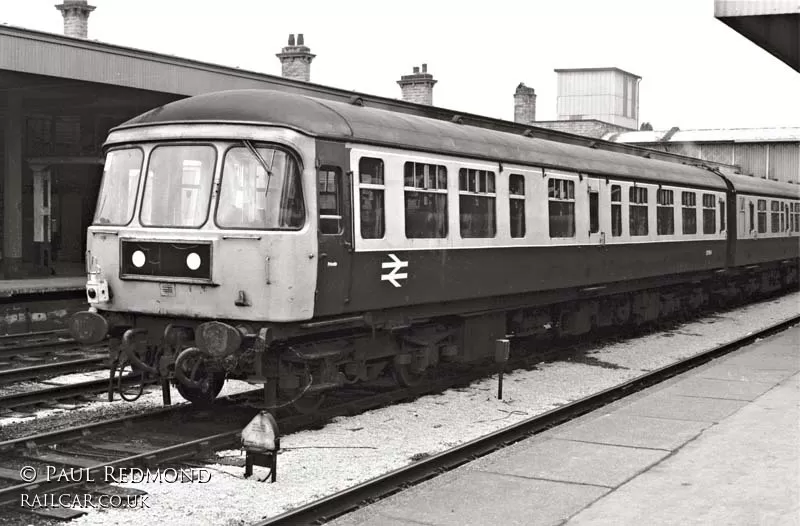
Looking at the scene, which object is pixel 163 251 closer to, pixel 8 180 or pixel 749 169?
pixel 8 180

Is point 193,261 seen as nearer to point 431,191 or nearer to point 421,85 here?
point 431,191

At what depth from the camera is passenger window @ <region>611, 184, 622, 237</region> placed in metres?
15.5

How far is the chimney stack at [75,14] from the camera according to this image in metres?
27.6

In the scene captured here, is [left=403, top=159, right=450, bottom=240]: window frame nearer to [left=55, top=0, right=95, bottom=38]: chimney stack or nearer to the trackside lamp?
the trackside lamp

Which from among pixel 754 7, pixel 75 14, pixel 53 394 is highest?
pixel 75 14

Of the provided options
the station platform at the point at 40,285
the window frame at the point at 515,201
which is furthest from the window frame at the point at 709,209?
the station platform at the point at 40,285

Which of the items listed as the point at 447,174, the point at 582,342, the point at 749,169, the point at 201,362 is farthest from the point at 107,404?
the point at 749,169

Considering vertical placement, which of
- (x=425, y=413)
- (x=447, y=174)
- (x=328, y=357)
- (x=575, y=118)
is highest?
(x=575, y=118)

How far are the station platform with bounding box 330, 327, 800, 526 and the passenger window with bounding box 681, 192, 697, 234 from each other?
8570mm

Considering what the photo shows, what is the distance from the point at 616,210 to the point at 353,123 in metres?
7.18

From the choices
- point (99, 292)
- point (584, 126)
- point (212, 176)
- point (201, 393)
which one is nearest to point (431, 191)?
point (212, 176)

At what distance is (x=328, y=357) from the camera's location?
9539 mm

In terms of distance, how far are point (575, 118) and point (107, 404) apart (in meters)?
39.5

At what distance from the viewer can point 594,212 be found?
14797 mm
